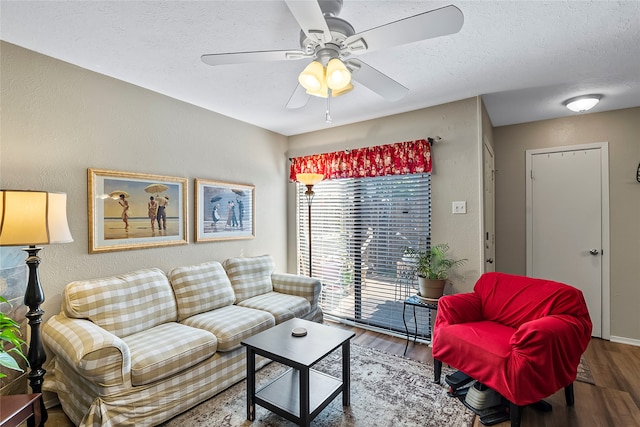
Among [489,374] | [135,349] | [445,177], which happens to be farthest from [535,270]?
[135,349]

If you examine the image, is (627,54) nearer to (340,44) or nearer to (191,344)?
(340,44)

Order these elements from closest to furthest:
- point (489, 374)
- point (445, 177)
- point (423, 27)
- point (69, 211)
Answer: point (423, 27) → point (489, 374) → point (69, 211) → point (445, 177)

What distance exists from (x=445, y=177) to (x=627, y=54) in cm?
147

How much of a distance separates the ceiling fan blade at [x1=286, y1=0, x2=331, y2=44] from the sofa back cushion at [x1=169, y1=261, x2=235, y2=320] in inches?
87.4

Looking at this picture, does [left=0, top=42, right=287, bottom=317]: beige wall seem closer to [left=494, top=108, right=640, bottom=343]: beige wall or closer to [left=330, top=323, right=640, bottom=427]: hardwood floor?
[left=330, top=323, right=640, bottom=427]: hardwood floor

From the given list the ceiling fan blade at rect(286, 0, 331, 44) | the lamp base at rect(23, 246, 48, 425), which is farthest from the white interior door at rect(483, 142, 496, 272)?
the lamp base at rect(23, 246, 48, 425)

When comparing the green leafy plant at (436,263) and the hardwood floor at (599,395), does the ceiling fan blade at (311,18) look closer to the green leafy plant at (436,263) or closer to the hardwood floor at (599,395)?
the green leafy plant at (436,263)

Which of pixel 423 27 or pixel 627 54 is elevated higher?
pixel 627 54

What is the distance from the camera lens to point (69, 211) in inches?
88.4

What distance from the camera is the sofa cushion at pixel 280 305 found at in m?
2.82

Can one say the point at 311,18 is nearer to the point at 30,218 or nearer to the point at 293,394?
the point at 30,218

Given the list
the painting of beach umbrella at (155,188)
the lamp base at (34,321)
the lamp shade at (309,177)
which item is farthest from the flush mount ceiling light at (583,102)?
the lamp base at (34,321)

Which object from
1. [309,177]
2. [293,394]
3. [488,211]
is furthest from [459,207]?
[293,394]

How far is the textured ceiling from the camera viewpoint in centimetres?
163
